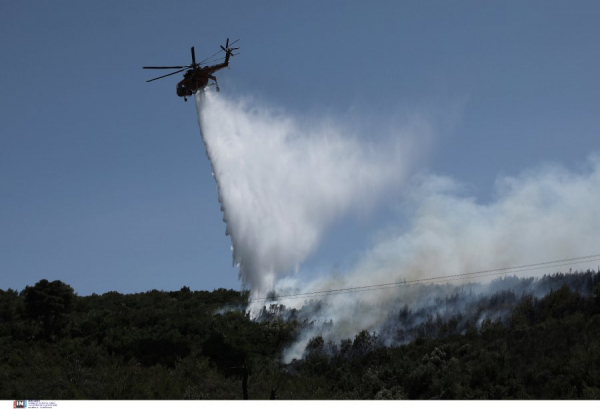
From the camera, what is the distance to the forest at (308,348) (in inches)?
1821

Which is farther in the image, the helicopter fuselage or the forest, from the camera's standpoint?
the helicopter fuselage

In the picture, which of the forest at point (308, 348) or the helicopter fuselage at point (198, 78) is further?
the helicopter fuselage at point (198, 78)

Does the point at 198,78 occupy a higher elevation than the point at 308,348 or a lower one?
higher

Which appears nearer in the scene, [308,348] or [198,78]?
[308,348]

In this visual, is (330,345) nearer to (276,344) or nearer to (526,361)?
(276,344)

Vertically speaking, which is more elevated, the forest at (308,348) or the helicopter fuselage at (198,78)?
the helicopter fuselage at (198,78)

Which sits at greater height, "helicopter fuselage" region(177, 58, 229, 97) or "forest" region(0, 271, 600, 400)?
"helicopter fuselage" region(177, 58, 229, 97)

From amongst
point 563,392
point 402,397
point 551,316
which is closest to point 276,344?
point 402,397

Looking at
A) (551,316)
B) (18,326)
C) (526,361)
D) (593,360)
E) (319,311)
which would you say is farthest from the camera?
(319,311)

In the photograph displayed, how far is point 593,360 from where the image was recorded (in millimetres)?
44156

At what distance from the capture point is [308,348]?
59.7 meters

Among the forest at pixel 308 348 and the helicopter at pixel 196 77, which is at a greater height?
the helicopter at pixel 196 77

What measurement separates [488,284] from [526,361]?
21.7 m

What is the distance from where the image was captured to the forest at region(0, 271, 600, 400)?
46.2 m
